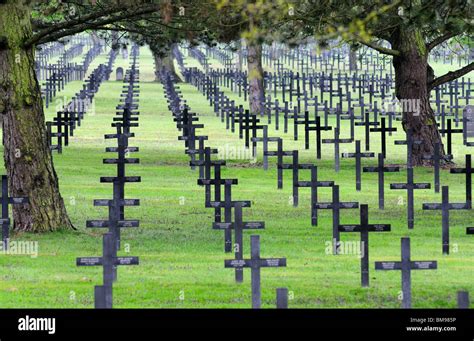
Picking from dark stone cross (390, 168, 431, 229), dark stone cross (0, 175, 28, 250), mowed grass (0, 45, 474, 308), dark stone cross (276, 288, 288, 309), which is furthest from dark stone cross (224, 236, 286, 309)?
dark stone cross (390, 168, 431, 229)

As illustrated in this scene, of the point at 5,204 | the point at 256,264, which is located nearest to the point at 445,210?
the point at 256,264

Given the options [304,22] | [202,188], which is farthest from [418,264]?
[202,188]

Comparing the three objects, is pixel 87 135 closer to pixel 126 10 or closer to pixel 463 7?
pixel 126 10

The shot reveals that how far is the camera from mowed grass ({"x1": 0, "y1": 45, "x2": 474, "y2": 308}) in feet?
50.3

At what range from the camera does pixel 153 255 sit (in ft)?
61.6

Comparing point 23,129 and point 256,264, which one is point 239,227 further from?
point 23,129

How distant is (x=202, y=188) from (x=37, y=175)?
24.3ft

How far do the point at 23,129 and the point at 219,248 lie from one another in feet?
11.2

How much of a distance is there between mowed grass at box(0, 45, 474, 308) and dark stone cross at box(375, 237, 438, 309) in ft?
2.34

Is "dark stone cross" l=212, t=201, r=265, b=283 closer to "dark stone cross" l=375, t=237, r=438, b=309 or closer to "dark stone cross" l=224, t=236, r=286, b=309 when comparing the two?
"dark stone cross" l=224, t=236, r=286, b=309

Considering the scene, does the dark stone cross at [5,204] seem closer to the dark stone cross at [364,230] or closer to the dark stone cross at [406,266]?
the dark stone cross at [364,230]

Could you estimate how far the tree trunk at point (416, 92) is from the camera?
32562 millimetres

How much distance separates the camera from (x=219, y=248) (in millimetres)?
19391
